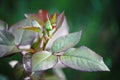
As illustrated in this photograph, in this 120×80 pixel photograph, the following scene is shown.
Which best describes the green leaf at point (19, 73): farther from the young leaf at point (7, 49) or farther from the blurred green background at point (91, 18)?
the blurred green background at point (91, 18)

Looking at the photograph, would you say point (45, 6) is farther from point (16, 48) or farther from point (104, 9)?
point (16, 48)

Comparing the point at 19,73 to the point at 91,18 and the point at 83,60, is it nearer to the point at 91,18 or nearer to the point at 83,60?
the point at 83,60

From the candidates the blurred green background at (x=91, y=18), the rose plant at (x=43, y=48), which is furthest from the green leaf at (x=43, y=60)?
the blurred green background at (x=91, y=18)

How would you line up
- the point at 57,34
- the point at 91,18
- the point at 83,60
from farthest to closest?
the point at 91,18
the point at 57,34
the point at 83,60

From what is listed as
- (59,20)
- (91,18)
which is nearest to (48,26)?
(59,20)

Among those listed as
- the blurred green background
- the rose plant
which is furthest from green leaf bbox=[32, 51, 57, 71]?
the blurred green background

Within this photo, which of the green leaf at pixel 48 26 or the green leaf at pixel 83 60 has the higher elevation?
the green leaf at pixel 48 26
